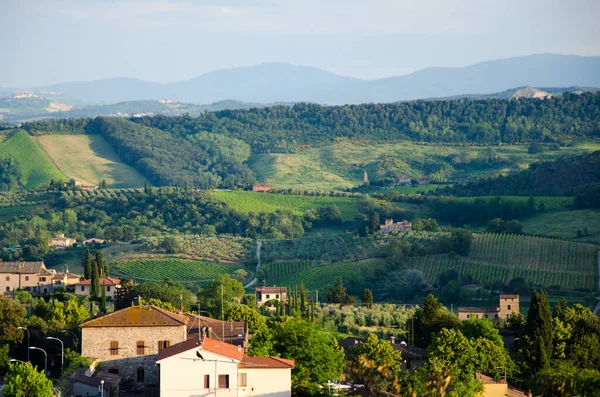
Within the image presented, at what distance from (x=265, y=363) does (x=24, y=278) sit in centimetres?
4556

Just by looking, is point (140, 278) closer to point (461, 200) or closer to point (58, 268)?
point (58, 268)

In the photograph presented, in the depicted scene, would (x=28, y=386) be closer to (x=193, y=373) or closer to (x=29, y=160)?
(x=193, y=373)

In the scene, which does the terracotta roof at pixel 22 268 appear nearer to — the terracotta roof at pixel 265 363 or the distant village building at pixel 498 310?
the distant village building at pixel 498 310

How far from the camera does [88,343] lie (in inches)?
1838

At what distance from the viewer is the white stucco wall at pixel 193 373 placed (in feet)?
129

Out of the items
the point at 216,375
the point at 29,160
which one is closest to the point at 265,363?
the point at 216,375

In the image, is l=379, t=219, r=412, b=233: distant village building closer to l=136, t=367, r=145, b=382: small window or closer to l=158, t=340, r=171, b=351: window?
l=158, t=340, r=171, b=351: window

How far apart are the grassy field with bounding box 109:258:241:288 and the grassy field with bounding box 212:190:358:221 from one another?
28.8 metres

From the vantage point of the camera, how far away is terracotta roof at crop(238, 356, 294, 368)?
131 feet

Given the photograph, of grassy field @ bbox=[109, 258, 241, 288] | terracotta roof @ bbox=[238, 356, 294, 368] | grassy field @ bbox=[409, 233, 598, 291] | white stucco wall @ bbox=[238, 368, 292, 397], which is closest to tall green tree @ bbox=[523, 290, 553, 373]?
terracotta roof @ bbox=[238, 356, 294, 368]

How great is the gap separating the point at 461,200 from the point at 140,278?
1697 inches

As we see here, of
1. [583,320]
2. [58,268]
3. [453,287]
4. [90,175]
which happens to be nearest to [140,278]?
[58,268]

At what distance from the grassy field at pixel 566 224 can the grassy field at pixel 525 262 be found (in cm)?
543

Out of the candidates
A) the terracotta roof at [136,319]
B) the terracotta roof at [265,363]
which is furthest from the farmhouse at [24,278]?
the terracotta roof at [265,363]
